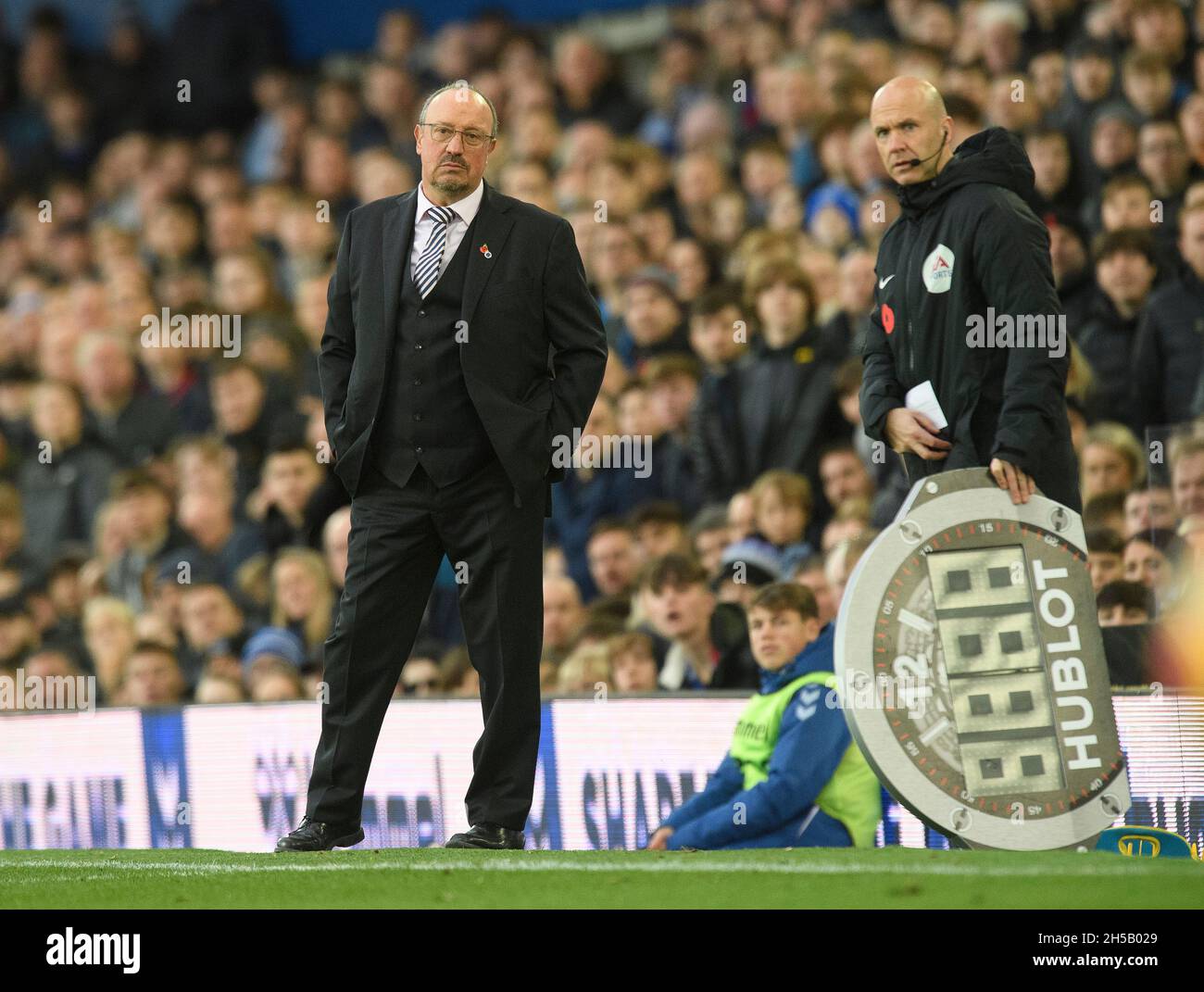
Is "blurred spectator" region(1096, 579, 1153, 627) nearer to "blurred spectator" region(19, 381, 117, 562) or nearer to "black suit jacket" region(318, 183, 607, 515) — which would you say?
"black suit jacket" region(318, 183, 607, 515)

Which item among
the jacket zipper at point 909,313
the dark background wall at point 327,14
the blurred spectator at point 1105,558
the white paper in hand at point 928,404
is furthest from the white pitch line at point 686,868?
the dark background wall at point 327,14

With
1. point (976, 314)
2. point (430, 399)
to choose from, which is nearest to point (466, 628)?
point (430, 399)

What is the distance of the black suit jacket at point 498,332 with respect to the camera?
17.1ft

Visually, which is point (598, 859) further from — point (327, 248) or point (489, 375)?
point (327, 248)

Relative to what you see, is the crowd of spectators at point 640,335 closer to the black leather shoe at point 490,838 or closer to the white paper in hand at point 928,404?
the white paper in hand at point 928,404

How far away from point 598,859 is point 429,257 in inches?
69.5

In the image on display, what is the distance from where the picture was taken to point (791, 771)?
6215 millimetres

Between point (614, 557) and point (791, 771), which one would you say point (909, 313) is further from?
point (614, 557)

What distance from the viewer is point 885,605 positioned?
16.5 ft

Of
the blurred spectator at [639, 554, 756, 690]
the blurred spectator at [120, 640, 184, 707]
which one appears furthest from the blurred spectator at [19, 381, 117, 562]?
the blurred spectator at [639, 554, 756, 690]

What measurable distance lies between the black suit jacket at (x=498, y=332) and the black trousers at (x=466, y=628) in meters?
0.15

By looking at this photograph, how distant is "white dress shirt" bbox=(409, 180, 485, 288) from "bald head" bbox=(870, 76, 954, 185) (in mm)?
1161

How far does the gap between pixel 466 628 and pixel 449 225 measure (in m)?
1.15

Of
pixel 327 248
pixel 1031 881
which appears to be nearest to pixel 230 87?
pixel 327 248
